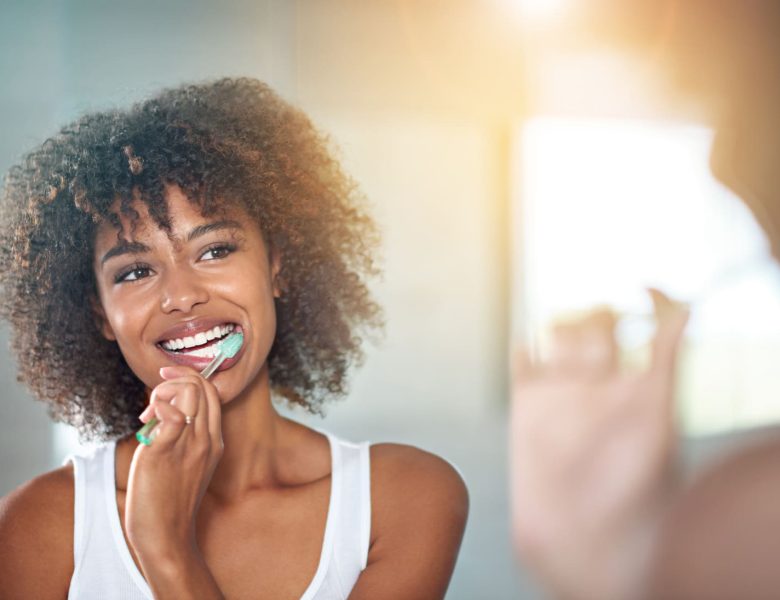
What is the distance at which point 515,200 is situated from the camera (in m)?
0.91

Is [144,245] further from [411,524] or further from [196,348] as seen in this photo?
[411,524]

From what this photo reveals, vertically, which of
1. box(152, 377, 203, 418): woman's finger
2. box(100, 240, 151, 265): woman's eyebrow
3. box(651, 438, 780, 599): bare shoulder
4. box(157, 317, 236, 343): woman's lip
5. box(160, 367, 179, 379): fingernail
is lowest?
box(651, 438, 780, 599): bare shoulder

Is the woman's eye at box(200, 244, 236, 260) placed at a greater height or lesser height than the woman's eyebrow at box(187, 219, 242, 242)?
lesser

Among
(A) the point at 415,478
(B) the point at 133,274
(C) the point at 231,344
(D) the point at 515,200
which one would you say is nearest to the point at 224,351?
(C) the point at 231,344

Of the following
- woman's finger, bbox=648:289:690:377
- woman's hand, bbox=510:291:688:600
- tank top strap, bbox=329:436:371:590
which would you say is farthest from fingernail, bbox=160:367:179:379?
woman's finger, bbox=648:289:690:377

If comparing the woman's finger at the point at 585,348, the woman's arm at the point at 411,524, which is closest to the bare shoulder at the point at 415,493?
the woman's arm at the point at 411,524

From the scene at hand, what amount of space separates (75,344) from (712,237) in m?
0.70

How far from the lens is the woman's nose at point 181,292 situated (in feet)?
2.43

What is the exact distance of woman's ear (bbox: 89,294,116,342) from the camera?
82 cm

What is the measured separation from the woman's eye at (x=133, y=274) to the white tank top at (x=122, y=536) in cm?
18

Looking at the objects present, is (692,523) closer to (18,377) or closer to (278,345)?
(278,345)

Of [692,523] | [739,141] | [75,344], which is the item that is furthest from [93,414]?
[739,141]

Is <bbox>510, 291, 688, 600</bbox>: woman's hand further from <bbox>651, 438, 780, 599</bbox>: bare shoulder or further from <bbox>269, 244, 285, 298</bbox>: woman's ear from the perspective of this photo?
<bbox>269, 244, 285, 298</bbox>: woman's ear

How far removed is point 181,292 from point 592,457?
18.3 inches
